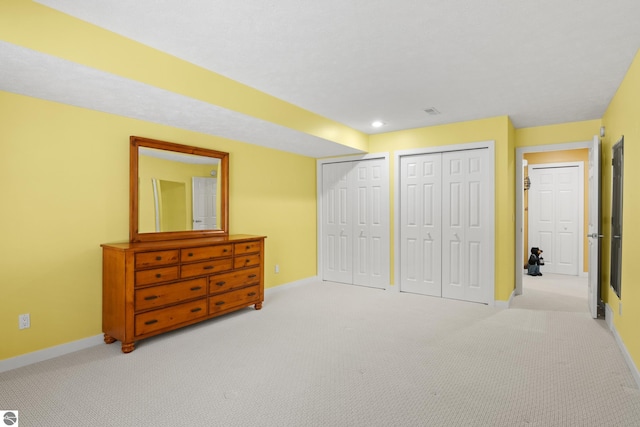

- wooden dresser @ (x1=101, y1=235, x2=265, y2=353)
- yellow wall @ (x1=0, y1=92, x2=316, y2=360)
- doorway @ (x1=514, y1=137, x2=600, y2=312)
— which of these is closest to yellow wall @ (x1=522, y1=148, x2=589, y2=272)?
doorway @ (x1=514, y1=137, x2=600, y2=312)

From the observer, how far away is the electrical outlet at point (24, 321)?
272cm

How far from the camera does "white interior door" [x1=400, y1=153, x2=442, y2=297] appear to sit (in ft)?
15.7

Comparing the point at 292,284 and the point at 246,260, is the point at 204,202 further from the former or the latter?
the point at 292,284

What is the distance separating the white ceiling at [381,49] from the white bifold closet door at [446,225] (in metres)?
1.06

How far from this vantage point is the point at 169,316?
323 cm

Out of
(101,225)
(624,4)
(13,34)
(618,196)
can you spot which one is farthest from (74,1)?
(618,196)

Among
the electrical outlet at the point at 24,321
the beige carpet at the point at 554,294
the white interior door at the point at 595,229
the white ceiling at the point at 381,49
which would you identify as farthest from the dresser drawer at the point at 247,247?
the white interior door at the point at 595,229

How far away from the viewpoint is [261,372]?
2.58 m

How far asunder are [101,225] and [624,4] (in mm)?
4182

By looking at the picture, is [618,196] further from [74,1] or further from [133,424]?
[74,1]

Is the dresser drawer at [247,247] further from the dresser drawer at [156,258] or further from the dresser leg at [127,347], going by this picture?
the dresser leg at [127,347]

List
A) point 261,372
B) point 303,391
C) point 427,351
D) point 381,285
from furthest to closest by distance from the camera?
point 381,285 → point 427,351 → point 261,372 → point 303,391

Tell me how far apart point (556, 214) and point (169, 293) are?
6917 millimetres

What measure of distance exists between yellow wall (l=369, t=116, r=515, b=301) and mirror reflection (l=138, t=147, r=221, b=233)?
2949mm
